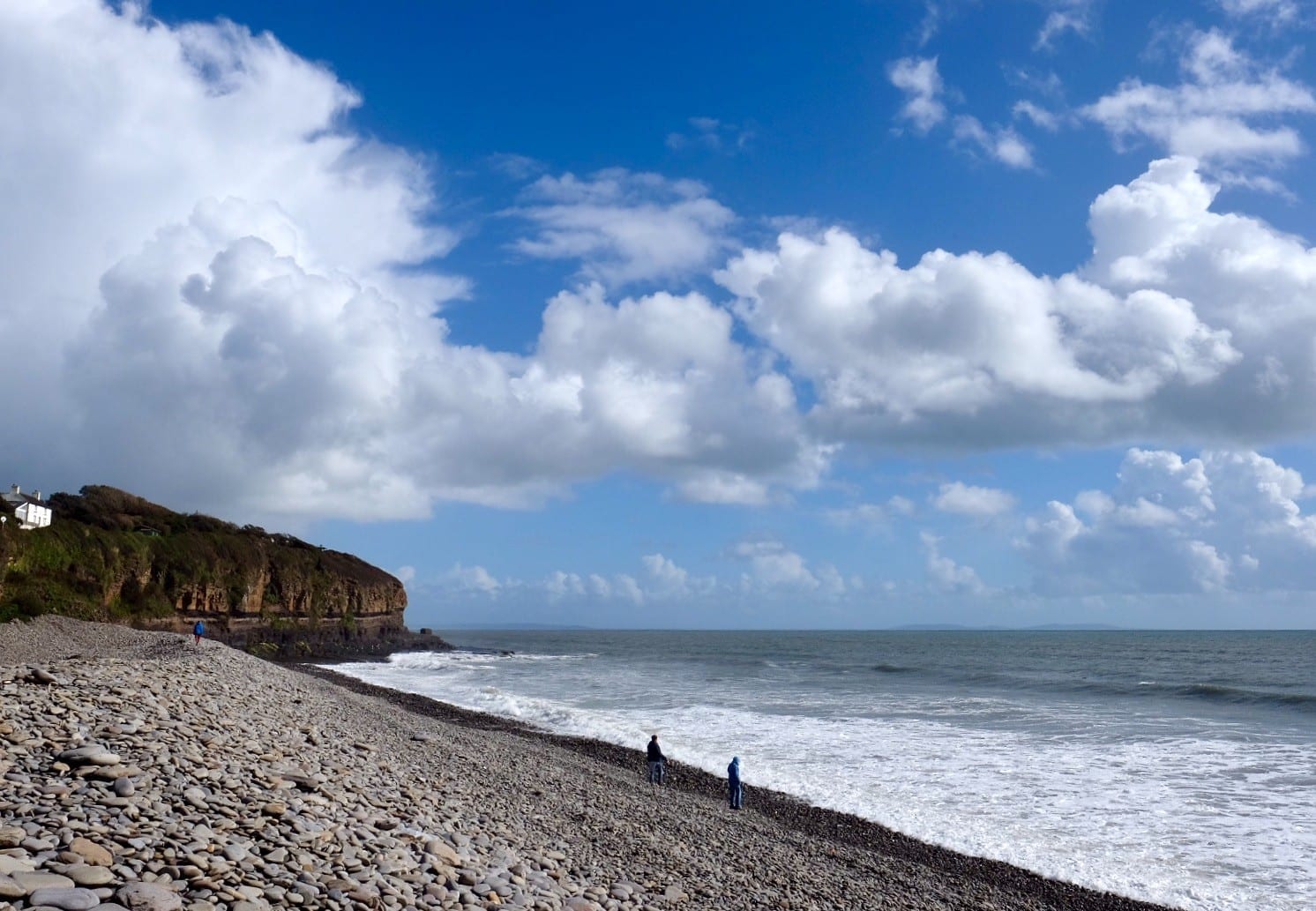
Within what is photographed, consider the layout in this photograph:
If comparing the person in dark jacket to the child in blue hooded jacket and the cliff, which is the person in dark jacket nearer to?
the child in blue hooded jacket

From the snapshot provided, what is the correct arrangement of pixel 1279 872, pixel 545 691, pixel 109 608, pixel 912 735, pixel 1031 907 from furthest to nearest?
pixel 109 608 → pixel 545 691 → pixel 912 735 → pixel 1279 872 → pixel 1031 907

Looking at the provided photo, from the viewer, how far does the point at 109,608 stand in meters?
50.2

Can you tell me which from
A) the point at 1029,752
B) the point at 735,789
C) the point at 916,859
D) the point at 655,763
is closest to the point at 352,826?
the point at 916,859

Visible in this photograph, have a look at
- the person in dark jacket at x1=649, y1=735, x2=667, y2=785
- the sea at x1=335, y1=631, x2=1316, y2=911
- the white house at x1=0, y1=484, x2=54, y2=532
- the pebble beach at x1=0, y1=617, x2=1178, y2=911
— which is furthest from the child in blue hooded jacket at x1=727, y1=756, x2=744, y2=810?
the white house at x1=0, y1=484, x2=54, y2=532

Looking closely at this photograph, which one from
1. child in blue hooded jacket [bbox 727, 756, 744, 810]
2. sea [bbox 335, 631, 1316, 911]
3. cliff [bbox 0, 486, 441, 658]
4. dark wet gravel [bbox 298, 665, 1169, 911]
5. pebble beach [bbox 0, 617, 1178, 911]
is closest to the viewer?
pebble beach [bbox 0, 617, 1178, 911]

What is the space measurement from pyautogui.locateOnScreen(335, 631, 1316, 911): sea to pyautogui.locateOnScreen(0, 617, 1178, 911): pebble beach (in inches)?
82.3

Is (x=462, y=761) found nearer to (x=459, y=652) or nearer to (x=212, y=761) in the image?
(x=212, y=761)

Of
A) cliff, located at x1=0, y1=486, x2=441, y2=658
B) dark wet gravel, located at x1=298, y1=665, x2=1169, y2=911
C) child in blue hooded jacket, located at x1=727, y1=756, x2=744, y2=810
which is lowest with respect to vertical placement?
dark wet gravel, located at x1=298, y1=665, x2=1169, y2=911

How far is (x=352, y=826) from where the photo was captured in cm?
955

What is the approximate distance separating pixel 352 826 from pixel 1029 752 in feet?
73.5

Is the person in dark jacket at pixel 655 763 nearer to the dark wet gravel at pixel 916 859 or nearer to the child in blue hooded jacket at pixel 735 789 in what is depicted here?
the dark wet gravel at pixel 916 859

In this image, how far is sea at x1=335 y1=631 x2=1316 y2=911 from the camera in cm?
1566

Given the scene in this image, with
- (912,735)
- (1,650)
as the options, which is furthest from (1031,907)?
(1,650)

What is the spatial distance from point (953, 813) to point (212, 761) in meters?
14.5
